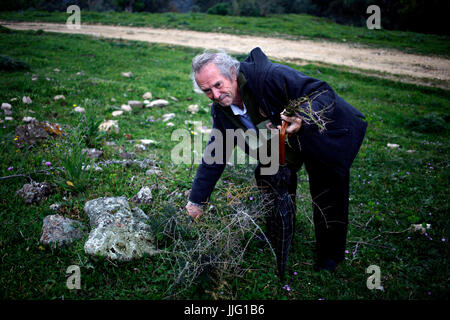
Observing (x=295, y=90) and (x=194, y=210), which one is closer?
(x=295, y=90)

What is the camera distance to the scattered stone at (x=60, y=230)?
7.51 feet

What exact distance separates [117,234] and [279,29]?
15.7 meters

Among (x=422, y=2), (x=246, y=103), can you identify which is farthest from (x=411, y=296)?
(x=422, y=2)

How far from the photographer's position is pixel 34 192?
2.84 meters

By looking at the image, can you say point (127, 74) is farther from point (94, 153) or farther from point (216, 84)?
point (216, 84)

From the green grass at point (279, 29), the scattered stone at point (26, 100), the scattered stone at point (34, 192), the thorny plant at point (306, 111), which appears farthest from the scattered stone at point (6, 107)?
the green grass at point (279, 29)

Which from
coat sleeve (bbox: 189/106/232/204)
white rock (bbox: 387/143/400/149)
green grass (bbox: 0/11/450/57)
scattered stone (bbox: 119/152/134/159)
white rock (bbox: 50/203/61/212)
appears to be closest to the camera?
coat sleeve (bbox: 189/106/232/204)

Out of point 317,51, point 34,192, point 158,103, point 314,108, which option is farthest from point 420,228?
point 317,51

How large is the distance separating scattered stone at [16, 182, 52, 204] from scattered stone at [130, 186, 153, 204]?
3.03 feet

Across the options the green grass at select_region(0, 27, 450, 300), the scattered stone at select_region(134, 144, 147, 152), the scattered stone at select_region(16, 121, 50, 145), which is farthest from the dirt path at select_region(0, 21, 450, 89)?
the scattered stone at select_region(16, 121, 50, 145)

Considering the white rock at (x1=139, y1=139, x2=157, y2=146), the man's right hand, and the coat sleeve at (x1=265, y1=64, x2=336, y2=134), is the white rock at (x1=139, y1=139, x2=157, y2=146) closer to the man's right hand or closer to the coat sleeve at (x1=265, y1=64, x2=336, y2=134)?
the man's right hand

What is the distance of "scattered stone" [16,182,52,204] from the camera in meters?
2.81

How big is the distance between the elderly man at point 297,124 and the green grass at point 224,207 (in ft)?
1.00
